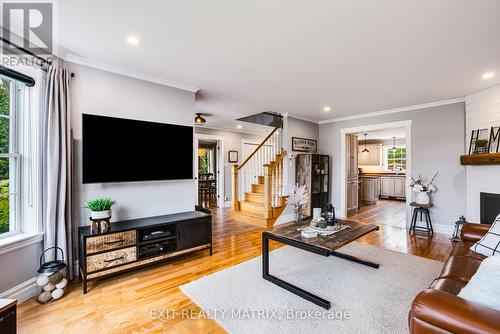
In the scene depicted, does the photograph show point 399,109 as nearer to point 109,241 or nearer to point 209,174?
point 109,241

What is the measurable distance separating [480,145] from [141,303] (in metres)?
5.14

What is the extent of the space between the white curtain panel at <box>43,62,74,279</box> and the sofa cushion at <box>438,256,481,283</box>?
3.49 meters

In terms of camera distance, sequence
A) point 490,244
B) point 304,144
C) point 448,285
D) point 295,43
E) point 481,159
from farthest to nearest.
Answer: point 304,144 → point 481,159 → point 295,43 → point 490,244 → point 448,285

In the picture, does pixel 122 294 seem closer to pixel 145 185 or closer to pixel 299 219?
pixel 145 185

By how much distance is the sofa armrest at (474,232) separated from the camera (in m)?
2.40

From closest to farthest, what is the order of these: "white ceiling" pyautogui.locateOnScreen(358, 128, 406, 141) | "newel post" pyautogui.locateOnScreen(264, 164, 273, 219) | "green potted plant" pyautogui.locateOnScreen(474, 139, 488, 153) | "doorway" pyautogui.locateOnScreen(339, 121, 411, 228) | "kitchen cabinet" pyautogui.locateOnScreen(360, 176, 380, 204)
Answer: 1. "green potted plant" pyautogui.locateOnScreen(474, 139, 488, 153)
2. "newel post" pyautogui.locateOnScreen(264, 164, 273, 219)
3. "doorway" pyautogui.locateOnScreen(339, 121, 411, 228)
4. "white ceiling" pyautogui.locateOnScreen(358, 128, 406, 141)
5. "kitchen cabinet" pyautogui.locateOnScreen(360, 176, 380, 204)

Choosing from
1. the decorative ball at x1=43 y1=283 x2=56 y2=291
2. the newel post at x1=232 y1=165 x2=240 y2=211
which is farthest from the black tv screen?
the newel post at x1=232 y1=165 x2=240 y2=211

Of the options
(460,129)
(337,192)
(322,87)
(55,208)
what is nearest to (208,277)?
(55,208)

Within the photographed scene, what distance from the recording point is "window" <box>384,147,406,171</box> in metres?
9.13

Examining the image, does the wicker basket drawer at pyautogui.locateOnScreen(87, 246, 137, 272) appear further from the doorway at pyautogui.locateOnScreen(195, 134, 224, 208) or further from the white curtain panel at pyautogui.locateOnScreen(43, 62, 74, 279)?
the doorway at pyautogui.locateOnScreen(195, 134, 224, 208)

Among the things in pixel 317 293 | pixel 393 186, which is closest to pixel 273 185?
pixel 317 293

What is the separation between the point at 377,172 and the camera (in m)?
9.43

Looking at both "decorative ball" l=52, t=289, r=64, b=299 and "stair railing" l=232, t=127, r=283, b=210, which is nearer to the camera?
"decorative ball" l=52, t=289, r=64, b=299

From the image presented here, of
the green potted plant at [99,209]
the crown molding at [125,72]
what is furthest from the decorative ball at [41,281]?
the crown molding at [125,72]
